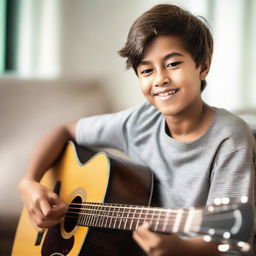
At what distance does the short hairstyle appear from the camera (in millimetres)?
1101

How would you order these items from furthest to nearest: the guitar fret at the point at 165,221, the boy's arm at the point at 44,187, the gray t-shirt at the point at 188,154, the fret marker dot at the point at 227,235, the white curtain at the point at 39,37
Answer: 1. the white curtain at the point at 39,37
2. the boy's arm at the point at 44,187
3. the gray t-shirt at the point at 188,154
4. the guitar fret at the point at 165,221
5. the fret marker dot at the point at 227,235

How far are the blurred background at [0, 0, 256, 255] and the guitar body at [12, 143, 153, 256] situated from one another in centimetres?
33

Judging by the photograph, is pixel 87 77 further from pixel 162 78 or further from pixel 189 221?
pixel 189 221

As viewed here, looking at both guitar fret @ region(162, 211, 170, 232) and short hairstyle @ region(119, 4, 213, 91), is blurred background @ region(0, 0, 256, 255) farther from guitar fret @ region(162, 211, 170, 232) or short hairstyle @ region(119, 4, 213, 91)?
guitar fret @ region(162, 211, 170, 232)

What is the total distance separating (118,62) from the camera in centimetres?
195

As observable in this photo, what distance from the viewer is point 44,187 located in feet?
4.36

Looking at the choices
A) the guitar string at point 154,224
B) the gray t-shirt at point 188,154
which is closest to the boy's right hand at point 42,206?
the guitar string at point 154,224

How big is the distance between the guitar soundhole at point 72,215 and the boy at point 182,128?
21 millimetres

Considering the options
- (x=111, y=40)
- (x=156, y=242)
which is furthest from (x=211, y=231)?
(x=111, y=40)

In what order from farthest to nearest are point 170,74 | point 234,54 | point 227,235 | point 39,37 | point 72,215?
point 39,37, point 234,54, point 72,215, point 170,74, point 227,235

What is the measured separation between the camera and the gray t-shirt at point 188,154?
1019 mm

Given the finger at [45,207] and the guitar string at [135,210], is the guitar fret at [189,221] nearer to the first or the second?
the guitar string at [135,210]

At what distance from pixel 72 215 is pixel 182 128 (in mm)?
362

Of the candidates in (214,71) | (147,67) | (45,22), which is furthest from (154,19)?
(45,22)
